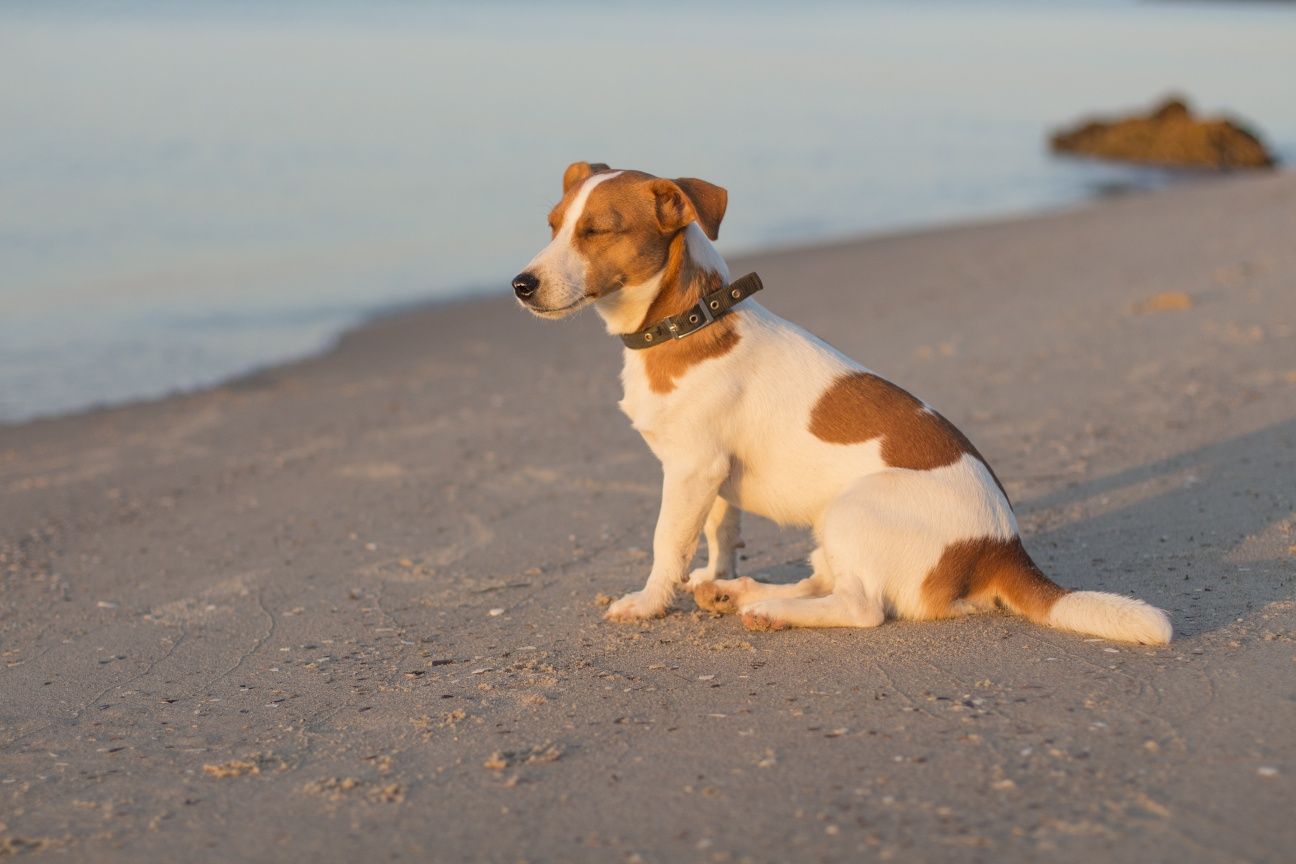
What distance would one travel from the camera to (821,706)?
429cm

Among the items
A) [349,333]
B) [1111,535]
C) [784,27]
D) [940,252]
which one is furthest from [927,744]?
[784,27]

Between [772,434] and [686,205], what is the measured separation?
2.86 ft

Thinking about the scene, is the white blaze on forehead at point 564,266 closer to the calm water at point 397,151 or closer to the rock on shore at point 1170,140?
the calm water at point 397,151

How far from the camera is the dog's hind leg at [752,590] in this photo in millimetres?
5180

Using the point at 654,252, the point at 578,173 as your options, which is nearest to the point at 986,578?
the point at 654,252

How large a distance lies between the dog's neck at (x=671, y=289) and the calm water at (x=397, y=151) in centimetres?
678

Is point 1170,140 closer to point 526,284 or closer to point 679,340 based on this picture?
point 679,340

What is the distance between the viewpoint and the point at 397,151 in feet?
70.1

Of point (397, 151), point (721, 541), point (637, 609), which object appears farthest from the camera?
point (397, 151)

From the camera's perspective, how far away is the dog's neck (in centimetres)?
507

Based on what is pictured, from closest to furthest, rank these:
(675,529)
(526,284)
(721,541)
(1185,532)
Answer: (526,284) → (675,529) → (721,541) → (1185,532)

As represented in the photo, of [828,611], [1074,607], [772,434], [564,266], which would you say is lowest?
[828,611]

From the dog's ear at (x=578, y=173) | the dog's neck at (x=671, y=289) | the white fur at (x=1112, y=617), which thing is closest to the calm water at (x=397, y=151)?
the dog's ear at (x=578, y=173)

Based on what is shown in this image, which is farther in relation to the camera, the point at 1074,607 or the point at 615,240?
the point at 615,240
